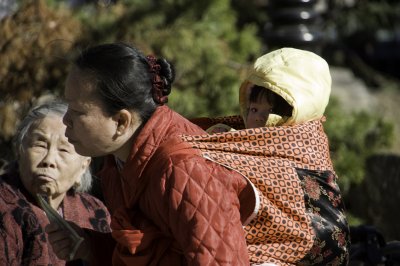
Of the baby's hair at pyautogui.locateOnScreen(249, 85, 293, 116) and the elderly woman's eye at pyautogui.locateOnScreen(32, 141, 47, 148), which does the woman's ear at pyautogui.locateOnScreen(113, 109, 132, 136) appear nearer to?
the baby's hair at pyautogui.locateOnScreen(249, 85, 293, 116)

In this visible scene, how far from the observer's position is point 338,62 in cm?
1256

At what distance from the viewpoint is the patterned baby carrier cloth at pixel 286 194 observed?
2.49 metres

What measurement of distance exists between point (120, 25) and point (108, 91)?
392 cm

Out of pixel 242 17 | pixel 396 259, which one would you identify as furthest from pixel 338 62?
pixel 396 259

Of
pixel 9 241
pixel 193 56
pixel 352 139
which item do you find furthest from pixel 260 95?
pixel 352 139

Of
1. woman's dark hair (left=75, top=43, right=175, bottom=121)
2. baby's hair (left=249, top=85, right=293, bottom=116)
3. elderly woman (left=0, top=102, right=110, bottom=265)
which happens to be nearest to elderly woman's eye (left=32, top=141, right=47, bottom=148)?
elderly woman (left=0, top=102, right=110, bottom=265)

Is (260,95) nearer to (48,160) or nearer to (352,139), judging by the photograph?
(48,160)

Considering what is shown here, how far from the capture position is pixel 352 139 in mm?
7258

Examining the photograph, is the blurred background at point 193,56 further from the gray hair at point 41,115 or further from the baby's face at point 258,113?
the baby's face at point 258,113

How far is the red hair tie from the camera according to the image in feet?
8.32

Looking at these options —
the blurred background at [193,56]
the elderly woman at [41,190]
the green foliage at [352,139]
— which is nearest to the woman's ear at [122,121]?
the elderly woman at [41,190]

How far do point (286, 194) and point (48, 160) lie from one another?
125cm

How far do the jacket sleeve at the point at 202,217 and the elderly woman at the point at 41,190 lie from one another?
1.03 meters

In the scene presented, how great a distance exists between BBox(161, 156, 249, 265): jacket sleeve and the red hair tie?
26cm
